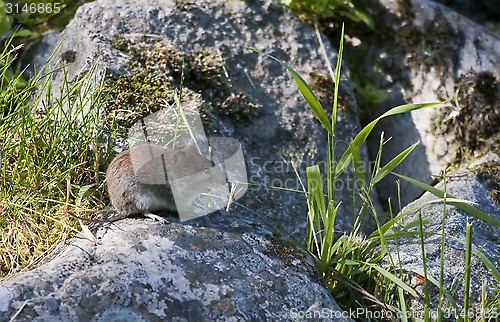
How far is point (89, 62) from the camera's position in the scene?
14.3ft

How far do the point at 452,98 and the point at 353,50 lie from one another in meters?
0.94

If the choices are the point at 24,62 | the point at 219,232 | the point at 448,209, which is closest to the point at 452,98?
the point at 448,209

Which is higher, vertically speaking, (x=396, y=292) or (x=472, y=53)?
(x=472, y=53)

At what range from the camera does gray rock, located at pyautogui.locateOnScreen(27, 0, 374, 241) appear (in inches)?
172

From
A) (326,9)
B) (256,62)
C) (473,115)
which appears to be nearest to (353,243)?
(256,62)

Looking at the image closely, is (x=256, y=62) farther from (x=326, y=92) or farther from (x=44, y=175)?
(x=44, y=175)

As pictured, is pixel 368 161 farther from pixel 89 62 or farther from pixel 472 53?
pixel 89 62

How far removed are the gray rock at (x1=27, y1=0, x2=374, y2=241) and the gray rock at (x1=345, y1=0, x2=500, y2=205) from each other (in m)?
0.67

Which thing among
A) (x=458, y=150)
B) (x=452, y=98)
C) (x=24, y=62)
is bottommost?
(x=458, y=150)

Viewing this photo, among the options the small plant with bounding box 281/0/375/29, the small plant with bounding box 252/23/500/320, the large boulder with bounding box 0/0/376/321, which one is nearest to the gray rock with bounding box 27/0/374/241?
the large boulder with bounding box 0/0/376/321

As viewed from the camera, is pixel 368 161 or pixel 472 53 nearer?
pixel 368 161

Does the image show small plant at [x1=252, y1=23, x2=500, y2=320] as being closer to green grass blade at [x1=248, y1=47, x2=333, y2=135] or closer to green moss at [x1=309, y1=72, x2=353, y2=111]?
green grass blade at [x1=248, y1=47, x2=333, y2=135]

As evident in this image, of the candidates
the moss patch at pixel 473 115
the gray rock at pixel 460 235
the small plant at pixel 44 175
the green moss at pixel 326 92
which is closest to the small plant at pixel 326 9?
the green moss at pixel 326 92

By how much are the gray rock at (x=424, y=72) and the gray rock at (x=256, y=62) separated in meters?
0.67
